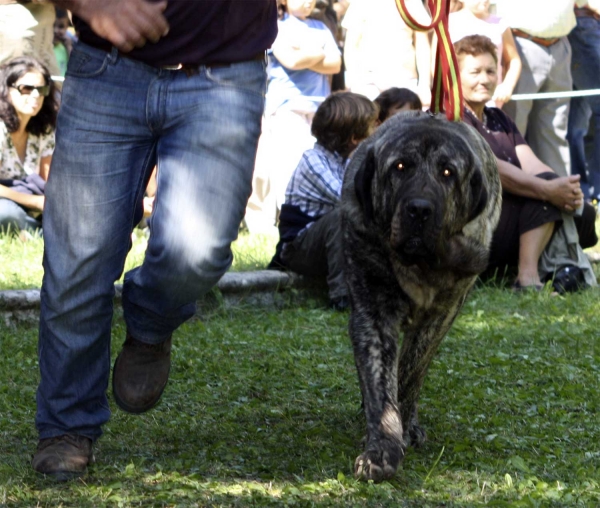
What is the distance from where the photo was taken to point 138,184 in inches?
141

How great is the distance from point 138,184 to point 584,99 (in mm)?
9147

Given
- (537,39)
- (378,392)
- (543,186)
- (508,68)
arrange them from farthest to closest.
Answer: (537,39) → (508,68) → (543,186) → (378,392)

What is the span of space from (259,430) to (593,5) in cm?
838

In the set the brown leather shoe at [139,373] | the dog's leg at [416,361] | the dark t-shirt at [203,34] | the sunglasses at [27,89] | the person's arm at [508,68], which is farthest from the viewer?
the person's arm at [508,68]

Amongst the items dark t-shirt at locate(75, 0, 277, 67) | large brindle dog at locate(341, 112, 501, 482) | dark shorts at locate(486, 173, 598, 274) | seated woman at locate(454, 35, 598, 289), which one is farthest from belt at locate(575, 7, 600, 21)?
dark t-shirt at locate(75, 0, 277, 67)

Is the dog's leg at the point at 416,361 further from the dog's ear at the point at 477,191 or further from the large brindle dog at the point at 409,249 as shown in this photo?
the dog's ear at the point at 477,191

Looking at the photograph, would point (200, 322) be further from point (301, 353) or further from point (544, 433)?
point (544, 433)

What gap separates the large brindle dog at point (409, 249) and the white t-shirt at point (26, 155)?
473cm

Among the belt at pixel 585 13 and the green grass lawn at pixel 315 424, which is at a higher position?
the belt at pixel 585 13

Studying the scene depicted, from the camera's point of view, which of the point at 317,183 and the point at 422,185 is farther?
the point at 317,183

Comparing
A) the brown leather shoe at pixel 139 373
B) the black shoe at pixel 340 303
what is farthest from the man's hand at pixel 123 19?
the black shoe at pixel 340 303

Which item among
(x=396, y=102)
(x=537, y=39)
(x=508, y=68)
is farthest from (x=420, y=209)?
(x=537, y=39)

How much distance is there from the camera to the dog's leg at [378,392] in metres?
3.66

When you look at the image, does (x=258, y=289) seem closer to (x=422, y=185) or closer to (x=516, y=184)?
(x=516, y=184)
